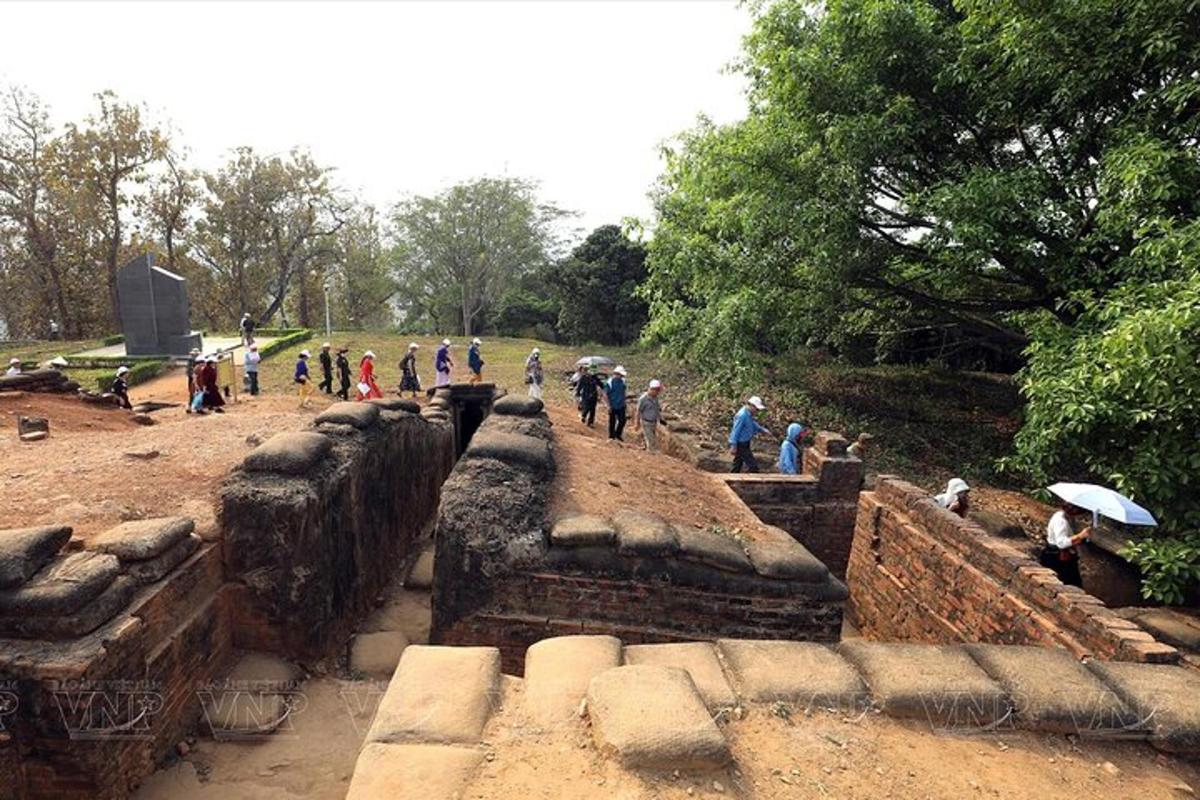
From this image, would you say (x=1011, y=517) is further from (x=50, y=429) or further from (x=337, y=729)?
(x=50, y=429)

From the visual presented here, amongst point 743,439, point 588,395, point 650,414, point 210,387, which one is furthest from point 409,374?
point 743,439

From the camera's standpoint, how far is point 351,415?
6.43 meters

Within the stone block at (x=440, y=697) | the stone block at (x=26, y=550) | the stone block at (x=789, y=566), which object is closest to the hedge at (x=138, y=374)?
the stone block at (x=26, y=550)

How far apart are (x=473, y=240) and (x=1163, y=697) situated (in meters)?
30.5

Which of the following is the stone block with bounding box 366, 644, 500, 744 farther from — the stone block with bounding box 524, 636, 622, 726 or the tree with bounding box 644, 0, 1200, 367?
the tree with bounding box 644, 0, 1200, 367

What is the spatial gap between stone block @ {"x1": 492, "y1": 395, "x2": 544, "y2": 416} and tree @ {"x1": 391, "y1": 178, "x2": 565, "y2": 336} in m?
24.5

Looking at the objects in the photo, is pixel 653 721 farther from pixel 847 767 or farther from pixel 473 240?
pixel 473 240

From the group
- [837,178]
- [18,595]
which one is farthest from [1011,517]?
[18,595]

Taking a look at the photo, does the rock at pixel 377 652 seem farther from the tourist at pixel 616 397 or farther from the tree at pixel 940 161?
the tree at pixel 940 161

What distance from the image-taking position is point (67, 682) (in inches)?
127

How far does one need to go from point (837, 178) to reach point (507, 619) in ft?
25.0

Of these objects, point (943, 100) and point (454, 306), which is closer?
point (943, 100)

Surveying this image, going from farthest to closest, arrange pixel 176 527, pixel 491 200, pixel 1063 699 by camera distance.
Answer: pixel 491 200 → pixel 176 527 → pixel 1063 699

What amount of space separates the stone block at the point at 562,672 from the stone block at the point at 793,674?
53cm
